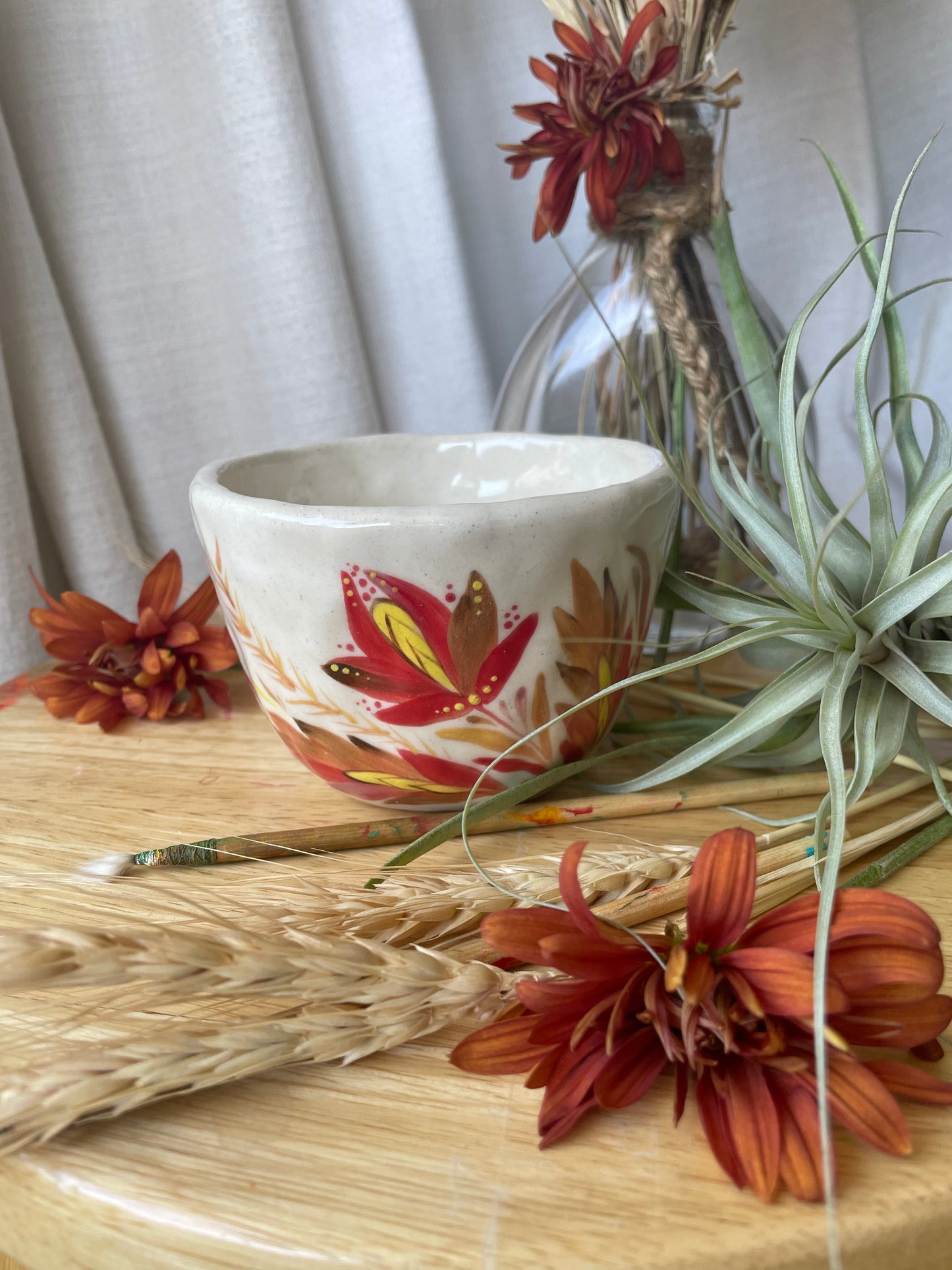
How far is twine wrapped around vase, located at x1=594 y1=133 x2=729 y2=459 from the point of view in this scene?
1.78ft

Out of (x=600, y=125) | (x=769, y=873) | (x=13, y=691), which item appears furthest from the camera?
(x=13, y=691)

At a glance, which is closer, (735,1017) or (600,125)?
(735,1017)

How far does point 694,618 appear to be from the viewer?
2.09ft

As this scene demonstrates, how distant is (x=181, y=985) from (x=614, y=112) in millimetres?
454

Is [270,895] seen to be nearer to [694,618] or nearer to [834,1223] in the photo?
[834,1223]

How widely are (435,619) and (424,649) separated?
1cm

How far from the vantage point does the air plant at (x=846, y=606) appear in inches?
14.1

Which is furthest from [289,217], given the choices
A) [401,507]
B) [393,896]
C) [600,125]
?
[393,896]

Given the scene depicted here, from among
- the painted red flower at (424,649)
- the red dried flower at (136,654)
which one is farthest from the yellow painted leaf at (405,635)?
the red dried flower at (136,654)

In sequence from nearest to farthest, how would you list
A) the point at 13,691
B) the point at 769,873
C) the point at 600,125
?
the point at 769,873 → the point at 600,125 → the point at 13,691

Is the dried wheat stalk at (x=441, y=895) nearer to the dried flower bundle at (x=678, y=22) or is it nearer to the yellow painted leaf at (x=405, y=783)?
the yellow painted leaf at (x=405, y=783)

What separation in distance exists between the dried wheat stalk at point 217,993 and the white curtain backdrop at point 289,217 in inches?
19.4

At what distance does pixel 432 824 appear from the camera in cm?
42

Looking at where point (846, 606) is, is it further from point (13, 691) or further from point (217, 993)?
point (13, 691)
